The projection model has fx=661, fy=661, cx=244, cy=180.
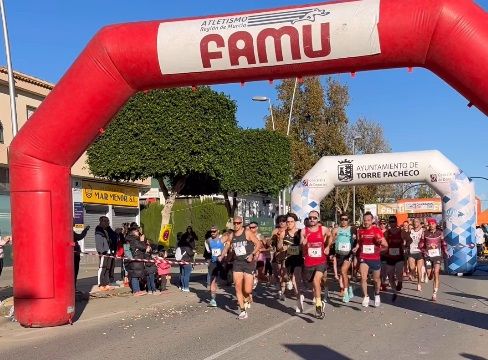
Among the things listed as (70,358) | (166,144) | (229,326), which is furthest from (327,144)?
(70,358)

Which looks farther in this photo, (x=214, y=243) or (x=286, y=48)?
(x=214, y=243)

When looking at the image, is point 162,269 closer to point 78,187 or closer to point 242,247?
point 242,247

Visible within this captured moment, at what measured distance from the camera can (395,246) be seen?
13.5 metres

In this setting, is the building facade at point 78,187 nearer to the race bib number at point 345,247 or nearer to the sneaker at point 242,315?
the race bib number at point 345,247

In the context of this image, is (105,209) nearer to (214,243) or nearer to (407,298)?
(214,243)

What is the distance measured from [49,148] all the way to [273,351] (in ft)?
14.8

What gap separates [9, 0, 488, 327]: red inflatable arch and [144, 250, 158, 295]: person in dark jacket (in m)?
4.36

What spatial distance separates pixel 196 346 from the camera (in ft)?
27.5

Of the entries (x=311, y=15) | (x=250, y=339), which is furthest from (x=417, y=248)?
(x=311, y=15)

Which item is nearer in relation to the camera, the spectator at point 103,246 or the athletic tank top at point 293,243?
the athletic tank top at point 293,243

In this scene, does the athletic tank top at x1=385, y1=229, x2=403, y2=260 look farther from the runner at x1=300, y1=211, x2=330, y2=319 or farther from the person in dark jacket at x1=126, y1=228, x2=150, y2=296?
the person in dark jacket at x1=126, y1=228, x2=150, y2=296

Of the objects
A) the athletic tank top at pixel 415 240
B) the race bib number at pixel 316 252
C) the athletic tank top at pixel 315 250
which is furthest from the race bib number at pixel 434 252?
the race bib number at pixel 316 252

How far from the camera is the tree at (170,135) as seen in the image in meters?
22.3

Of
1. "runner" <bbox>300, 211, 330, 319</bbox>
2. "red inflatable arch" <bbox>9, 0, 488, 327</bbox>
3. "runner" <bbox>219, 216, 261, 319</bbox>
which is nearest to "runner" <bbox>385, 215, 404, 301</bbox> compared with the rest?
"runner" <bbox>300, 211, 330, 319</bbox>
